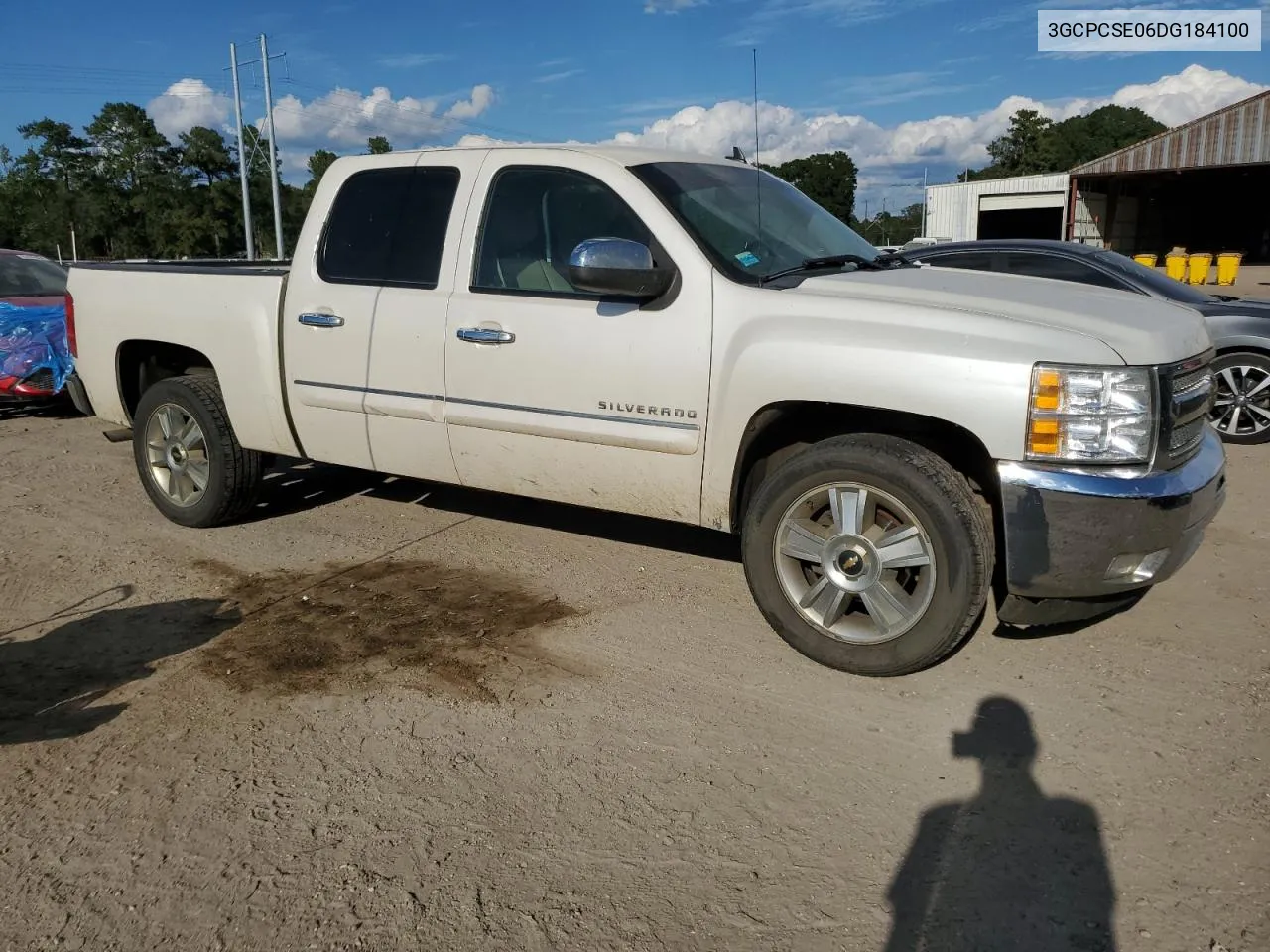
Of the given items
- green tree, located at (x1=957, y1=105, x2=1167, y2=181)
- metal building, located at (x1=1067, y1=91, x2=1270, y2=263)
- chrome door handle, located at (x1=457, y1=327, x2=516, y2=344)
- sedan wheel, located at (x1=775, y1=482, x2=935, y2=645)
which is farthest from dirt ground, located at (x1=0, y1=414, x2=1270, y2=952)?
green tree, located at (x1=957, y1=105, x2=1167, y2=181)

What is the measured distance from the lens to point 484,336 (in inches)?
180

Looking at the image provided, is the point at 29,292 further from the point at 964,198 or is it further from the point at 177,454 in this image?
the point at 964,198

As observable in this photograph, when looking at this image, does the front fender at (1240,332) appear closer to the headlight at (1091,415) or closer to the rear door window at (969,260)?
the rear door window at (969,260)

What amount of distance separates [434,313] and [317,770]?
86.6 inches

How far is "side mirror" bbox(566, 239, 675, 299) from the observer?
399cm

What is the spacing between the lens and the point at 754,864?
2.81 meters

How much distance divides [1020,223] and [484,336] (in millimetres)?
45886

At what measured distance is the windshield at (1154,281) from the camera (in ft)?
26.1

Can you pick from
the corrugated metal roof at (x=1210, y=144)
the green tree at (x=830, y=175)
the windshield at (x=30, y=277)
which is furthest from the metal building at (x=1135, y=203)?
the windshield at (x=30, y=277)

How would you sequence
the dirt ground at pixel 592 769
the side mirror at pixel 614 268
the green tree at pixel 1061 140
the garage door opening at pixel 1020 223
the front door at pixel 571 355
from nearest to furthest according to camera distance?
the dirt ground at pixel 592 769 < the side mirror at pixel 614 268 < the front door at pixel 571 355 < the garage door opening at pixel 1020 223 < the green tree at pixel 1061 140

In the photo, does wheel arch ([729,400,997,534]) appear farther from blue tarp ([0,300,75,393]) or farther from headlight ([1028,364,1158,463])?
blue tarp ([0,300,75,393])

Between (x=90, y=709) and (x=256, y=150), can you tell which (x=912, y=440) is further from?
(x=256, y=150)

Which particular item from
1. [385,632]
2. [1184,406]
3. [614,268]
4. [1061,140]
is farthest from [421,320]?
[1061,140]

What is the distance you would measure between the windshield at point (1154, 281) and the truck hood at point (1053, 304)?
3925 mm
